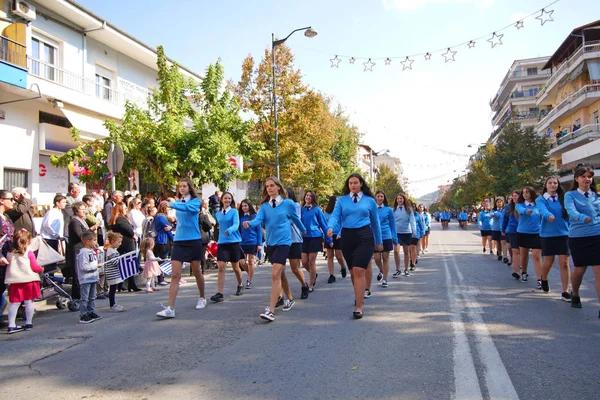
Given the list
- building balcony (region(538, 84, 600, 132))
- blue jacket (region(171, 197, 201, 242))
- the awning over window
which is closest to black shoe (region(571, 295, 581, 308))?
blue jacket (region(171, 197, 201, 242))

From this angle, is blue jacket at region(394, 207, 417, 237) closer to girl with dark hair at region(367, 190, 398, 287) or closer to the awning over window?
girl with dark hair at region(367, 190, 398, 287)

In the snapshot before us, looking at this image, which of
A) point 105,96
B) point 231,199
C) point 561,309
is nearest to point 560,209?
point 561,309

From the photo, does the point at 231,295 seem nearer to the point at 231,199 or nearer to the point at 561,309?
the point at 231,199

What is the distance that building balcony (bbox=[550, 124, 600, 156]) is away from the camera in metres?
35.1

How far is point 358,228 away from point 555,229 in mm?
3353

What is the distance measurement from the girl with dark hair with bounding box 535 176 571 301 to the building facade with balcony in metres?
14.2

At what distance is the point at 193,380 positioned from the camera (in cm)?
418

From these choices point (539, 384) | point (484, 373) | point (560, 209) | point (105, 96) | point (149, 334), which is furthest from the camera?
point (105, 96)

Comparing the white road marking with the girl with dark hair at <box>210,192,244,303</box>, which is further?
the girl with dark hair at <box>210,192,244,303</box>

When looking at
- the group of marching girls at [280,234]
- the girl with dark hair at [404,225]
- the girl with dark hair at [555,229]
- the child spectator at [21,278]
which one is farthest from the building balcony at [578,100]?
the child spectator at [21,278]

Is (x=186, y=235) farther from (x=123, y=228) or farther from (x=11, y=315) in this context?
(x=123, y=228)

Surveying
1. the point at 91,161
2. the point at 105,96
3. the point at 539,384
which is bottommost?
the point at 539,384

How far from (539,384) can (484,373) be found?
43cm

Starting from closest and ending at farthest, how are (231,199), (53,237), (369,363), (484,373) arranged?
(484,373) < (369,363) < (231,199) < (53,237)
